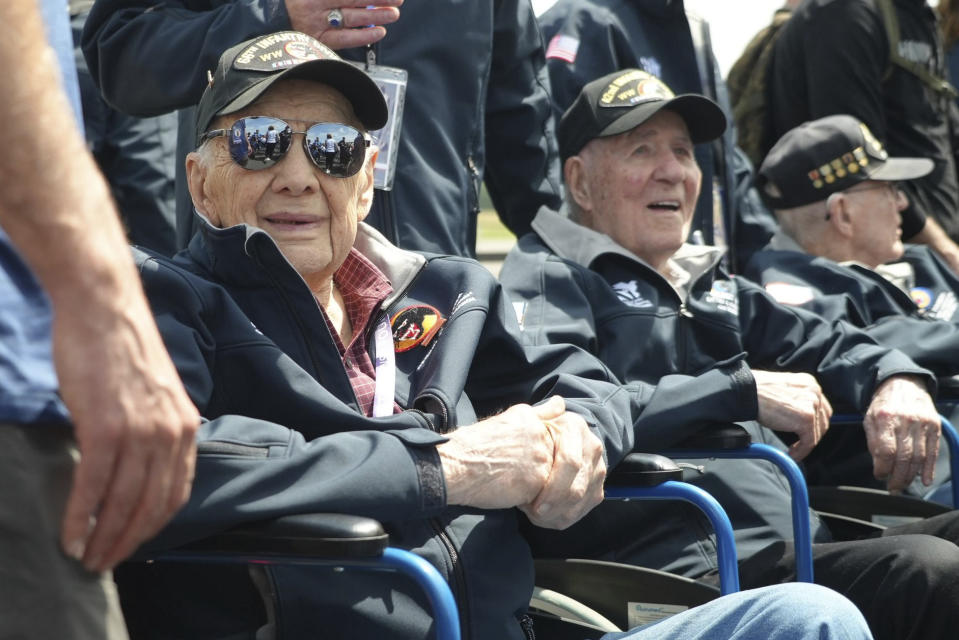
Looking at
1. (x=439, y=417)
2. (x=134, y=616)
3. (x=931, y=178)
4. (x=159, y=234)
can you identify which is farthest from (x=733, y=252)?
(x=134, y=616)

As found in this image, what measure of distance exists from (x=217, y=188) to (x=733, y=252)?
257 centimetres

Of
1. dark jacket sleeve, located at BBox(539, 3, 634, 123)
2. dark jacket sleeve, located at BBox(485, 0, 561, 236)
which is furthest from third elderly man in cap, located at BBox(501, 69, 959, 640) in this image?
dark jacket sleeve, located at BBox(539, 3, 634, 123)

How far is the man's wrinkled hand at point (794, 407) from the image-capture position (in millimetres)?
3158

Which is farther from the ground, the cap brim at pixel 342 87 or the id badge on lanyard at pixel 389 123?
the cap brim at pixel 342 87

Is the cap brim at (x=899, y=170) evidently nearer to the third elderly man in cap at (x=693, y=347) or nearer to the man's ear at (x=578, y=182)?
the third elderly man in cap at (x=693, y=347)

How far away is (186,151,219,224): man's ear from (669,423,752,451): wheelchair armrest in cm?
117

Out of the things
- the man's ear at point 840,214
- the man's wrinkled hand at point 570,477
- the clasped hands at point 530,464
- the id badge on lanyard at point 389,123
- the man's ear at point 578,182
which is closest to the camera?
the clasped hands at point 530,464

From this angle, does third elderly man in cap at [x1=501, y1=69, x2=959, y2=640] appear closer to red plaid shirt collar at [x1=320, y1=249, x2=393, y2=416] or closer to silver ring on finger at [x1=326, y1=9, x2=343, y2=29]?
red plaid shirt collar at [x1=320, y1=249, x2=393, y2=416]

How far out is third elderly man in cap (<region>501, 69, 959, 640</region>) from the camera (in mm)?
2820

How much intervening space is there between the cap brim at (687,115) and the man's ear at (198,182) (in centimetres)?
139

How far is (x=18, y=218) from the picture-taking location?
1.24m

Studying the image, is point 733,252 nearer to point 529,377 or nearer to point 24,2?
point 529,377

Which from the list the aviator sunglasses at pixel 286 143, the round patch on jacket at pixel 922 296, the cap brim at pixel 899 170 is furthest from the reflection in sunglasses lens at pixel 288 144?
the round patch on jacket at pixel 922 296

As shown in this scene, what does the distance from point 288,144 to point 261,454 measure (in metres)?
0.69
